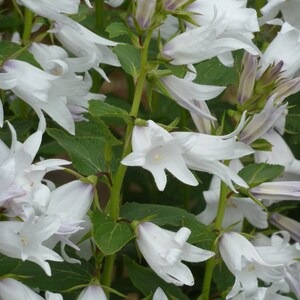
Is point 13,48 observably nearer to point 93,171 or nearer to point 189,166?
point 93,171

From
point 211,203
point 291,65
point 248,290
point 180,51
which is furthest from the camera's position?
point 211,203

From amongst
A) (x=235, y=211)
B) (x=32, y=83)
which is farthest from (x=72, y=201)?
(x=235, y=211)

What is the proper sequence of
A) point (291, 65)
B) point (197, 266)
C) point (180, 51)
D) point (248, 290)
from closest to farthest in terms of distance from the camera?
point (180, 51) < point (248, 290) < point (291, 65) < point (197, 266)

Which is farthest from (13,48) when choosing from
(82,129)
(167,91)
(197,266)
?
(197,266)

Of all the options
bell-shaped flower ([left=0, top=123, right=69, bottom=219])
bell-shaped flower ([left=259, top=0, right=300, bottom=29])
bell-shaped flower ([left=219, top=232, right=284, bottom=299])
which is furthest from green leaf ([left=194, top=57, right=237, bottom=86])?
bell-shaped flower ([left=0, top=123, right=69, bottom=219])

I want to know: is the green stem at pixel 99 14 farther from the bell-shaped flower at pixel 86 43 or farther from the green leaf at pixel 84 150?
the green leaf at pixel 84 150

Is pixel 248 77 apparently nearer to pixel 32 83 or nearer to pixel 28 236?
pixel 32 83
